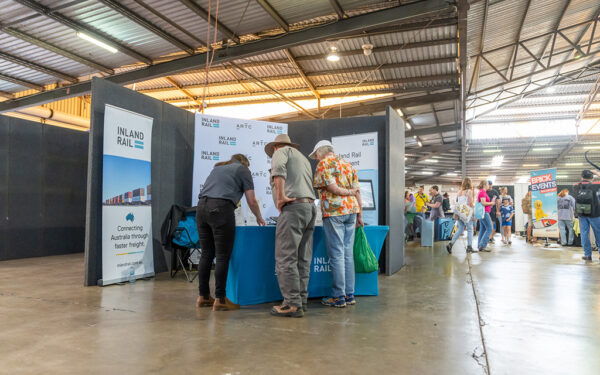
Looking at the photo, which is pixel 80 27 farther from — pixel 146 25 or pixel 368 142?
pixel 368 142

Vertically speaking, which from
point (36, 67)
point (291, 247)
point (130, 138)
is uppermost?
point (36, 67)

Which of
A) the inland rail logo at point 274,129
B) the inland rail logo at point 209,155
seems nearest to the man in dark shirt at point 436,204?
the inland rail logo at point 274,129

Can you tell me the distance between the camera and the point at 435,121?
52.3 feet

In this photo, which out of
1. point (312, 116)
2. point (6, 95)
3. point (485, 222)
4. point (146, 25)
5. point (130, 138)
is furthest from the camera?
point (312, 116)

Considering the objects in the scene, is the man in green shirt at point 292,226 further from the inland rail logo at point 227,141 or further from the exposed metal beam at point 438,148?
the exposed metal beam at point 438,148

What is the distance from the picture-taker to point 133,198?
4750 millimetres

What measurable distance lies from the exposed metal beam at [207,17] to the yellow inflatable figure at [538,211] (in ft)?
28.7

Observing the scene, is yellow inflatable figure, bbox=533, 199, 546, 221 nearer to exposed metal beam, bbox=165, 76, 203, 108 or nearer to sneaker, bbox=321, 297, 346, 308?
sneaker, bbox=321, 297, 346, 308

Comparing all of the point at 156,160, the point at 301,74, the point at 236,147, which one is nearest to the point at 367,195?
the point at 236,147

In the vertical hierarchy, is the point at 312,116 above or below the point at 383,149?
above

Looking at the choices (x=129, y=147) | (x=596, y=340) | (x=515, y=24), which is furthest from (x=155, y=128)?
(x=515, y=24)

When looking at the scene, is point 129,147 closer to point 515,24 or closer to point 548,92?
point 515,24

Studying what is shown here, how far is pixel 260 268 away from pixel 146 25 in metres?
5.35

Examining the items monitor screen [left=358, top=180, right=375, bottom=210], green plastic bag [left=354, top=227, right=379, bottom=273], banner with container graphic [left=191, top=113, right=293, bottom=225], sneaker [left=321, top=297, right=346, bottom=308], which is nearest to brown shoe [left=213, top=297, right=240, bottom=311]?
sneaker [left=321, top=297, right=346, bottom=308]
